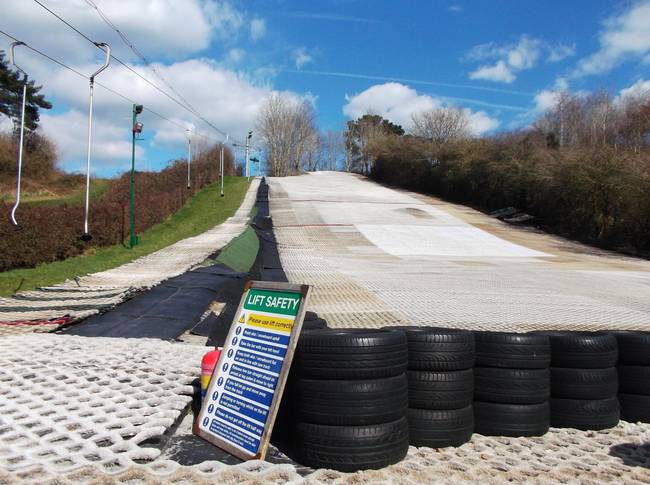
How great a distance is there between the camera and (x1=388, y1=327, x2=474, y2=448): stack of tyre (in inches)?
163

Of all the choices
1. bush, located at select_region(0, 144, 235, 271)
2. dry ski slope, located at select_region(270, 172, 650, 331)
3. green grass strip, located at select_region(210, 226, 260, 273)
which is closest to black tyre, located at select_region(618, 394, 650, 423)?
dry ski slope, located at select_region(270, 172, 650, 331)

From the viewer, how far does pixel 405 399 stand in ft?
12.9

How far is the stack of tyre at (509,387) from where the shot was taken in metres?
4.52

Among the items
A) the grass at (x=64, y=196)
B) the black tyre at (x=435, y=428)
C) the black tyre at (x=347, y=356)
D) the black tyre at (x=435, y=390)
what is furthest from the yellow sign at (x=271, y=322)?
the grass at (x=64, y=196)

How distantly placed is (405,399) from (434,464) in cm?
48

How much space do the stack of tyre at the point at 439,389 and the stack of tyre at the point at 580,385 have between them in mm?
→ 958

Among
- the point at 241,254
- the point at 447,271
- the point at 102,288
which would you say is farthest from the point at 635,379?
the point at 241,254

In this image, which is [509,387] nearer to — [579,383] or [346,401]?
[579,383]

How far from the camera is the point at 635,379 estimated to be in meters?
5.02

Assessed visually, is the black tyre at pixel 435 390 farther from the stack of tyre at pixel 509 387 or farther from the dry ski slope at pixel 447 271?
the dry ski slope at pixel 447 271

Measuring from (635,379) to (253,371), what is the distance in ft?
11.9

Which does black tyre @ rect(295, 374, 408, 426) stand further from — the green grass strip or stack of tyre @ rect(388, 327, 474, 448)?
the green grass strip

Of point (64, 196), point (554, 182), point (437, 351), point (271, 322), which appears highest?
point (554, 182)

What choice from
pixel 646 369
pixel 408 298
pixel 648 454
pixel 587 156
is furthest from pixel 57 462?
pixel 587 156
